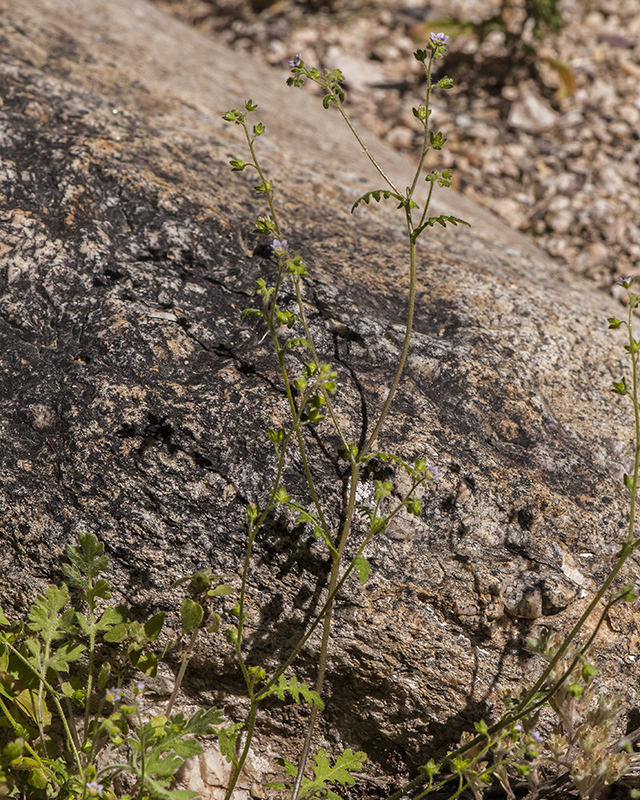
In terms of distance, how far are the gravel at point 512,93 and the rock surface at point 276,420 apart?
216cm

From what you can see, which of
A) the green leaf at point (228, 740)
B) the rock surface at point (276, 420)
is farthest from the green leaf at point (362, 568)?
the green leaf at point (228, 740)

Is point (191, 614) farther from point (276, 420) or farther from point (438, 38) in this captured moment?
point (438, 38)

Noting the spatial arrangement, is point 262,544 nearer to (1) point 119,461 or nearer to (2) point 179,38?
(1) point 119,461

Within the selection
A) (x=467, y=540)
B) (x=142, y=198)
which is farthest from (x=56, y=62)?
(x=467, y=540)

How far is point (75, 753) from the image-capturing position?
6.61 feet

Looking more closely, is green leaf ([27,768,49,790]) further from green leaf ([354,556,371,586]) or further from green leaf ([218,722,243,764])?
green leaf ([354,556,371,586])

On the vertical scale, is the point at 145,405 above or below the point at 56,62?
below

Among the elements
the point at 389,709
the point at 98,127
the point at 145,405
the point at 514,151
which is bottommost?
the point at 389,709

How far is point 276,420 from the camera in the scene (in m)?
2.37

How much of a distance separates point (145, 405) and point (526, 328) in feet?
5.46

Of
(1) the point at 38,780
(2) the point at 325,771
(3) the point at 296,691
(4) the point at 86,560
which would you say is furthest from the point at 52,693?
(2) the point at 325,771

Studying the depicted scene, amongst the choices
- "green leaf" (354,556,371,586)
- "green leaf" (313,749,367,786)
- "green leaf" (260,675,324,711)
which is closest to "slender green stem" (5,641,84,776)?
"green leaf" (260,675,324,711)

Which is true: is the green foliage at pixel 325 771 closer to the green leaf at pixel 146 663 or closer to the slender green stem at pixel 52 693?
the green leaf at pixel 146 663

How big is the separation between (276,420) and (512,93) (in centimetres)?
475
